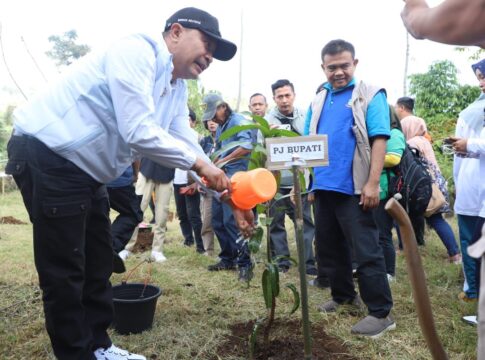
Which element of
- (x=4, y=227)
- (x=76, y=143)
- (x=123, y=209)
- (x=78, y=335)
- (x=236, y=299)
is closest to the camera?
(x=76, y=143)

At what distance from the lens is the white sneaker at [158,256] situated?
4566 mm

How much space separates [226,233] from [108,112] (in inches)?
108

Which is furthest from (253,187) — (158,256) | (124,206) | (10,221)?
(10,221)

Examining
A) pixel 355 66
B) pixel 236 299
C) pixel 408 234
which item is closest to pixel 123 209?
pixel 236 299

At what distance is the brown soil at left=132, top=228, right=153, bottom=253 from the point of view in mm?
5207

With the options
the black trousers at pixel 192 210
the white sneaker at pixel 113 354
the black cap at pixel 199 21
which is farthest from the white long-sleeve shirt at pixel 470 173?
the black trousers at pixel 192 210

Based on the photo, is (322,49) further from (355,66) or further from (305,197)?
(305,197)

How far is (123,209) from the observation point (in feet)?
12.8

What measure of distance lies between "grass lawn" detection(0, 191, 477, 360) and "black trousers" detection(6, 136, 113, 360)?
0.62 metres

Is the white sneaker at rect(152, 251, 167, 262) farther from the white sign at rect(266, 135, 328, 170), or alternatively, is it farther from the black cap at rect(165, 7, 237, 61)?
the black cap at rect(165, 7, 237, 61)

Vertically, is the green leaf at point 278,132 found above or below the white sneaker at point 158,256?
above

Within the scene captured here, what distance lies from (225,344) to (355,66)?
1.94m

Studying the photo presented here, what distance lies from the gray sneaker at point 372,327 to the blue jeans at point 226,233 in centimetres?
155

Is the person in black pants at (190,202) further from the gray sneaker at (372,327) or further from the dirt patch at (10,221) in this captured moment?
the dirt patch at (10,221)
